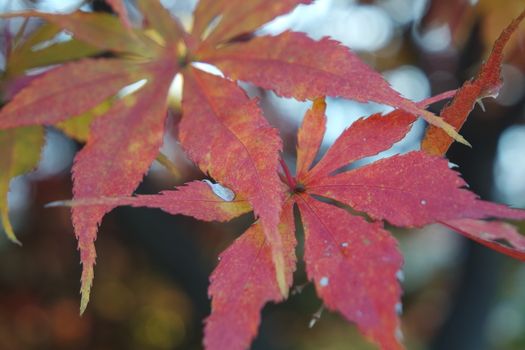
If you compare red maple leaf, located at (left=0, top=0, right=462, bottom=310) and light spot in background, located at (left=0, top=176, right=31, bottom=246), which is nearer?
red maple leaf, located at (left=0, top=0, right=462, bottom=310)

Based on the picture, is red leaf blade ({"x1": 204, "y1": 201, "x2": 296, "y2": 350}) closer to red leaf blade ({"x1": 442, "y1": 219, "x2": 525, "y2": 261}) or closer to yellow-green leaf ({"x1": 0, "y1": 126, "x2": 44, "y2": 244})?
red leaf blade ({"x1": 442, "y1": 219, "x2": 525, "y2": 261})

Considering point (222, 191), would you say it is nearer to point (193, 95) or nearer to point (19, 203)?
point (193, 95)

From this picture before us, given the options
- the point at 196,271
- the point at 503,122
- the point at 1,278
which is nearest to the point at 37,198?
the point at 1,278

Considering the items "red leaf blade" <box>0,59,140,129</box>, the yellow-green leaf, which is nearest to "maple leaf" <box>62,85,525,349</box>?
"red leaf blade" <box>0,59,140,129</box>

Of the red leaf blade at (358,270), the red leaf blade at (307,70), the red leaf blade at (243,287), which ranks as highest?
the red leaf blade at (307,70)

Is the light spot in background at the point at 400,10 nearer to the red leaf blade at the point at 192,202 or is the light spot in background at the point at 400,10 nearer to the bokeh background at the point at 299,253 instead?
the bokeh background at the point at 299,253

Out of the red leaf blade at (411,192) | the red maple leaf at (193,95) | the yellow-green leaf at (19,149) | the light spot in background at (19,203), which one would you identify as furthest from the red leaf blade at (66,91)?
the light spot in background at (19,203)
